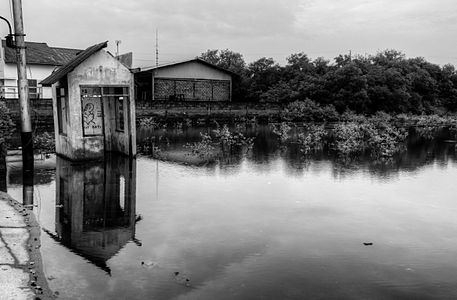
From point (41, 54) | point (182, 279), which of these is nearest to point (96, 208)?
point (182, 279)

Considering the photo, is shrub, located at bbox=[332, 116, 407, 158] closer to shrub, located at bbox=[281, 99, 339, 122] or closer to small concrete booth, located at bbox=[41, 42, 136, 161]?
small concrete booth, located at bbox=[41, 42, 136, 161]

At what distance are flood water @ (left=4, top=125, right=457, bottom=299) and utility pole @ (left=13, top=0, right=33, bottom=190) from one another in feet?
2.17

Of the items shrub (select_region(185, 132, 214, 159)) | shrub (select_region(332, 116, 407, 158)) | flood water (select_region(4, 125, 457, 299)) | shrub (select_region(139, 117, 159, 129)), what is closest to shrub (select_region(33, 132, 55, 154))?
flood water (select_region(4, 125, 457, 299))

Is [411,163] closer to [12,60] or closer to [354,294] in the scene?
[354,294]

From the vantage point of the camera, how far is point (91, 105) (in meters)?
16.1

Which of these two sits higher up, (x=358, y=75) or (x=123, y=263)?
(x=358, y=75)

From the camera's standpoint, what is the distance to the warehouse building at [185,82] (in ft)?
138

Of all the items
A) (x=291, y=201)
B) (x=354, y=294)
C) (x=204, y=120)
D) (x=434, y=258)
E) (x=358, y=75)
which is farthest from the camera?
(x=358, y=75)

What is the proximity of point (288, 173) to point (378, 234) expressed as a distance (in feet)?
20.3

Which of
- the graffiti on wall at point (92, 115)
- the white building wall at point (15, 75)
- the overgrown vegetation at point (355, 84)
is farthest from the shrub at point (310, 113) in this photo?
the graffiti on wall at point (92, 115)

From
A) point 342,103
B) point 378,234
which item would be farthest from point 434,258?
point 342,103

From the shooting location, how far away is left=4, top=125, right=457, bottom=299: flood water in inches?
226

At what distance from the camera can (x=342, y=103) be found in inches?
1651

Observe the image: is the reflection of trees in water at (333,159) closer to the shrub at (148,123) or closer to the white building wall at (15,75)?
the shrub at (148,123)
